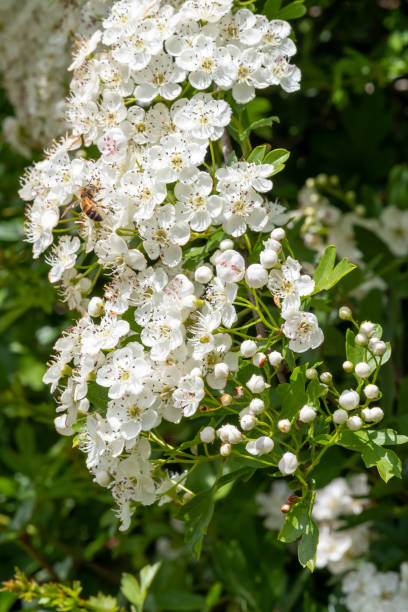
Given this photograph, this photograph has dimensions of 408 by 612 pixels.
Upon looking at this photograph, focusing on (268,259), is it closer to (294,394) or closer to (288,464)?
(294,394)

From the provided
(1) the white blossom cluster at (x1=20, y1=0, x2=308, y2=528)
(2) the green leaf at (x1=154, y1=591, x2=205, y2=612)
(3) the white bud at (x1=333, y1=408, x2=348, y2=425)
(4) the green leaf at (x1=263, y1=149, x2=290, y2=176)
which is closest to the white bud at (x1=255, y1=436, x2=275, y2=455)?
(1) the white blossom cluster at (x1=20, y1=0, x2=308, y2=528)

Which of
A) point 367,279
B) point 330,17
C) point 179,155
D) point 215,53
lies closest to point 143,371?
point 179,155

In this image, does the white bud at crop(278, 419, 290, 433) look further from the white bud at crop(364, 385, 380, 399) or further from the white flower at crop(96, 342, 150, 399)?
the white flower at crop(96, 342, 150, 399)

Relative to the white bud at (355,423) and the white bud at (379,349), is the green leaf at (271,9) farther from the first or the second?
the white bud at (355,423)

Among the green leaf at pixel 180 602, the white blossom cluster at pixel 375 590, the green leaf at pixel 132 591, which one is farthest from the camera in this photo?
the green leaf at pixel 180 602

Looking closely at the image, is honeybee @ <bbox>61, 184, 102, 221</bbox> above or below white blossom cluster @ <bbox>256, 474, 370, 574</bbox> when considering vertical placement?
above

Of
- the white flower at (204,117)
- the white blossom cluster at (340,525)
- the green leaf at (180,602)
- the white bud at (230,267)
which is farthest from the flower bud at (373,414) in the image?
the green leaf at (180,602)

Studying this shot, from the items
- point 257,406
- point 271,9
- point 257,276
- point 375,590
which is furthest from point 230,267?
point 375,590
